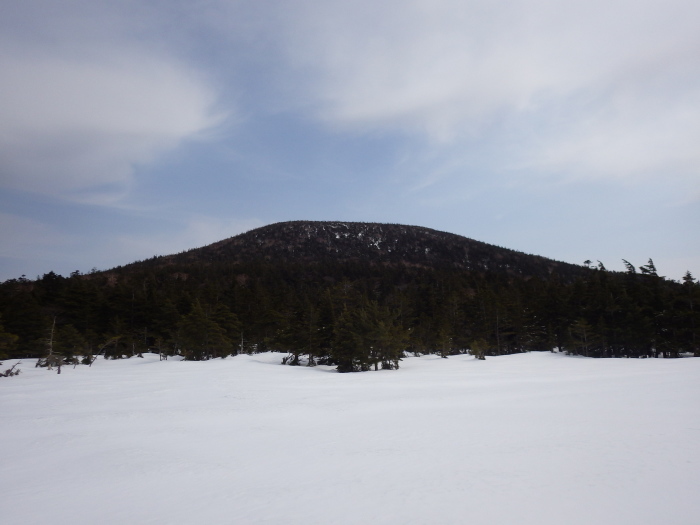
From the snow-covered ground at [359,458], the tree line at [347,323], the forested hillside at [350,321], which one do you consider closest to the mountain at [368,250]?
the forested hillside at [350,321]

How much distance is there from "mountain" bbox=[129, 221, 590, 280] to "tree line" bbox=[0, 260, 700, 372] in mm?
72608

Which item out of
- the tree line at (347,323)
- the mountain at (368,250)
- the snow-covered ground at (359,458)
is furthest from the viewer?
the mountain at (368,250)

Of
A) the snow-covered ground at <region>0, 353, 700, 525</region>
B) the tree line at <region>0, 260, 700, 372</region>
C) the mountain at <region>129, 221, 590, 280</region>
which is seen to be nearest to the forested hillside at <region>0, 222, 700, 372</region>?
the tree line at <region>0, 260, 700, 372</region>

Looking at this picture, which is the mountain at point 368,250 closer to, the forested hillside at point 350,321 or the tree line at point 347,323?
the forested hillside at point 350,321

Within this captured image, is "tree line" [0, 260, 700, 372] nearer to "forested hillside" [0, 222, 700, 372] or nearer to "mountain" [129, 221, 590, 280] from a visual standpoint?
"forested hillside" [0, 222, 700, 372]

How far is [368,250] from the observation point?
529 ft

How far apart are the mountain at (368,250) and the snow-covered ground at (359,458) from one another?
360 feet

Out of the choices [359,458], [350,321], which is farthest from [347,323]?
[359,458]

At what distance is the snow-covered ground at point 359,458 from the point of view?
639 centimetres

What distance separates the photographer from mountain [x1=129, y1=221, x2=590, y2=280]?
135 m

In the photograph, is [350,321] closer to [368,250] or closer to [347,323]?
[347,323]

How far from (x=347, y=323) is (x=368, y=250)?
127331mm

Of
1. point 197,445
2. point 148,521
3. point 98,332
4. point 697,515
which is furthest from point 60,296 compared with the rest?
point 697,515

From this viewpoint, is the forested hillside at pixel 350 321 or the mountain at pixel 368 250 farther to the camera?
the mountain at pixel 368 250
